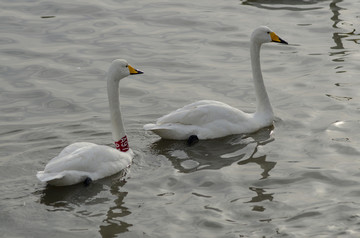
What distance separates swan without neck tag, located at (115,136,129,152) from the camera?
10297 mm

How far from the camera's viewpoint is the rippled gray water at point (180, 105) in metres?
8.56

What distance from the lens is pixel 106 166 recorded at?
31.4 ft

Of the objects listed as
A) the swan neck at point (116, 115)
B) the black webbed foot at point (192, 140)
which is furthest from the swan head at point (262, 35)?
the swan neck at point (116, 115)

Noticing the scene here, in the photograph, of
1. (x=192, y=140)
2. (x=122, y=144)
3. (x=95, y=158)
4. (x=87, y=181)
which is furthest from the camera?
(x=192, y=140)

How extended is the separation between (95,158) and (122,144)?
874mm

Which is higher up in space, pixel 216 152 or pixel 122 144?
pixel 122 144

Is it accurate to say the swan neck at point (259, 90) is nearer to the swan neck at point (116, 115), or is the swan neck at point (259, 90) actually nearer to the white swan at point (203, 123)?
the white swan at point (203, 123)

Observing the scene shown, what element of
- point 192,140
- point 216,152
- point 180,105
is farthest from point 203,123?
point 180,105

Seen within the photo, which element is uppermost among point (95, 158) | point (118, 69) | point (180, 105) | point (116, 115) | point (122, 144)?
point (118, 69)

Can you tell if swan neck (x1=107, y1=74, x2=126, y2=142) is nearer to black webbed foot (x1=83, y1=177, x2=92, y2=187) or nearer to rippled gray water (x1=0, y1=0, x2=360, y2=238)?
rippled gray water (x1=0, y1=0, x2=360, y2=238)

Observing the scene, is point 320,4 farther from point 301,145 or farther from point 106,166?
point 106,166

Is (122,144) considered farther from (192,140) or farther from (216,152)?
(216,152)

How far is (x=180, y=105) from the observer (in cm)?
1234

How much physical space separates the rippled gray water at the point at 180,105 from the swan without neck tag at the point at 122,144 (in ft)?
1.00
